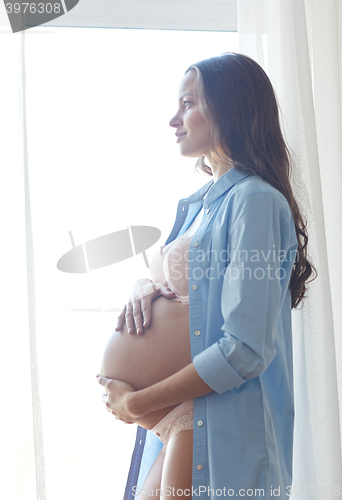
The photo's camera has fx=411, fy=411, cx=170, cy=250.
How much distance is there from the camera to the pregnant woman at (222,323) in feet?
2.60

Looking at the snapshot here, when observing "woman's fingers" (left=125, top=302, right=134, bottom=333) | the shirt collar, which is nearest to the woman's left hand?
"woman's fingers" (left=125, top=302, right=134, bottom=333)

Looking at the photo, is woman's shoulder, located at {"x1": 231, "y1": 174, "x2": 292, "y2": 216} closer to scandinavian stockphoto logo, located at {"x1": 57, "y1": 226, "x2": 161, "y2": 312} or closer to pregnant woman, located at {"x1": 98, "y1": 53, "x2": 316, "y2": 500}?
pregnant woman, located at {"x1": 98, "y1": 53, "x2": 316, "y2": 500}

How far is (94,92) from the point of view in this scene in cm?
125

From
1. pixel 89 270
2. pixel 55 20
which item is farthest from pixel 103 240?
pixel 55 20

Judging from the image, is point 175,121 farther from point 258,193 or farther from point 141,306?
point 141,306

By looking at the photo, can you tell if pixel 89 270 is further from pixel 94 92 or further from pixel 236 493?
pixel 236 493

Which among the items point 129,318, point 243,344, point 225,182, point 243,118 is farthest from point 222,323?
point 243,118

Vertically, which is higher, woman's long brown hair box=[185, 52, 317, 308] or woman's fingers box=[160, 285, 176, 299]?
woman's long brown hair box=[185, 52, 317, 308]

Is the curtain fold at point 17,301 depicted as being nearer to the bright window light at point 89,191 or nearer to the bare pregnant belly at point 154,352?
the bright window light at point 89,191

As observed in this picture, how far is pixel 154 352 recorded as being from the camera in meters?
0.90

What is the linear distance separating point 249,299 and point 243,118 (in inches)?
17.6

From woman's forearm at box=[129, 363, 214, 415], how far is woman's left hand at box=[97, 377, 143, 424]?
2 centimetres

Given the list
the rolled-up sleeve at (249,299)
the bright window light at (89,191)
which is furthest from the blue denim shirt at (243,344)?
the bright window light at (89,191)

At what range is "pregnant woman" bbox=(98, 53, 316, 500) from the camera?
792mm
